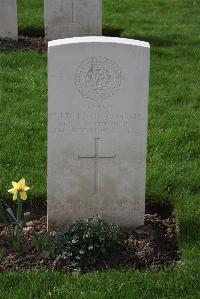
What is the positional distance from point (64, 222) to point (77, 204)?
166 millimetres

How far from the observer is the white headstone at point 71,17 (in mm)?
9695

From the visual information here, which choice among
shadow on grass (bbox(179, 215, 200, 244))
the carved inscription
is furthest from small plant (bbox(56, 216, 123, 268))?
the carved inscription

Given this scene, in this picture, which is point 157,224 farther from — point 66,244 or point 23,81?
point 23,81

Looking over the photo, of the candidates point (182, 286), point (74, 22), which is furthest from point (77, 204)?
point (74, 22)

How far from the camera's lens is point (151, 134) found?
6.68 metres

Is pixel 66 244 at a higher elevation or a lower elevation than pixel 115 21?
lower

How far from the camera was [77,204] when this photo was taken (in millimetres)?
5059

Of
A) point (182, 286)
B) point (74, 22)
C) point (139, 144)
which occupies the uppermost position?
point (74, 22)

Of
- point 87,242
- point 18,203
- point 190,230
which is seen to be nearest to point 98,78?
point 18,203

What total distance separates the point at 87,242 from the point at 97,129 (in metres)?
0.78

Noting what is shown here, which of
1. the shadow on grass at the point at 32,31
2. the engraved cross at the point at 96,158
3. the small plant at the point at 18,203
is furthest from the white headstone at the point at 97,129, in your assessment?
the shadow on grass at the point at 32,31

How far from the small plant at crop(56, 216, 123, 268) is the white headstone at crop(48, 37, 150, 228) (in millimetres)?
325

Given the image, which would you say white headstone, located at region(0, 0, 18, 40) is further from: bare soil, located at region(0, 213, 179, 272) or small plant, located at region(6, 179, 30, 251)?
small plant, located at region(6, 179, 30, 251)

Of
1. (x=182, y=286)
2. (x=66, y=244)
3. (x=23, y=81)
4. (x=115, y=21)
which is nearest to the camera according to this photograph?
(x=182, y=286)
